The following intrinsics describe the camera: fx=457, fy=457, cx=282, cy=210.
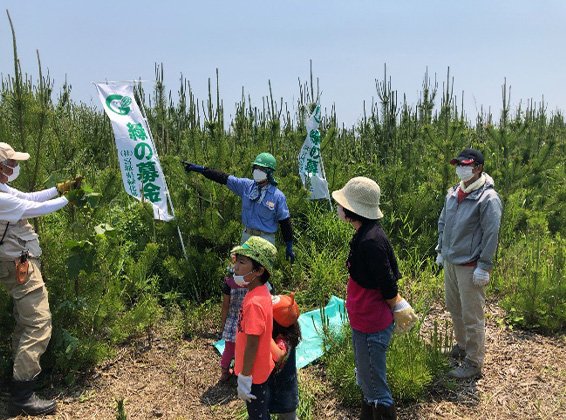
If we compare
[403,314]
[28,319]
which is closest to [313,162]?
[403,314]

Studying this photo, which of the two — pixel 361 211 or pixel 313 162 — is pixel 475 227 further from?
pixel 313 162

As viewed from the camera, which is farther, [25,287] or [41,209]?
[25,287]

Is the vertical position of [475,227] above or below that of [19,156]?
below

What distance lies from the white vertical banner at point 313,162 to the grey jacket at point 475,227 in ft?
8.07

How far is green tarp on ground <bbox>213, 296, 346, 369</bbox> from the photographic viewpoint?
3871mm

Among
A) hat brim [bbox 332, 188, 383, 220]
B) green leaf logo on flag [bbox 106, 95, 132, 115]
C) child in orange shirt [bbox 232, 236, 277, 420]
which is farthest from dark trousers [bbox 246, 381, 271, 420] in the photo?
green leaf logo on flag [bbox 106, 95, 132, 115]

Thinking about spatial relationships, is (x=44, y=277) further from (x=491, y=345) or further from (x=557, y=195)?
(x=557, y=195)

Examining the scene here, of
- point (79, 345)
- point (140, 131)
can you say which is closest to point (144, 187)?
point (140, 131)

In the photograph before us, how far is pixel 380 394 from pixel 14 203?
2587mm

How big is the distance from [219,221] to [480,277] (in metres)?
2.67

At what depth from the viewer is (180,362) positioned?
12.9ft

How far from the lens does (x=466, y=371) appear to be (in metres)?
3.55

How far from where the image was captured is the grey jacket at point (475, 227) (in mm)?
3264

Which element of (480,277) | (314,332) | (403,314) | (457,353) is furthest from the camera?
(314,332)
